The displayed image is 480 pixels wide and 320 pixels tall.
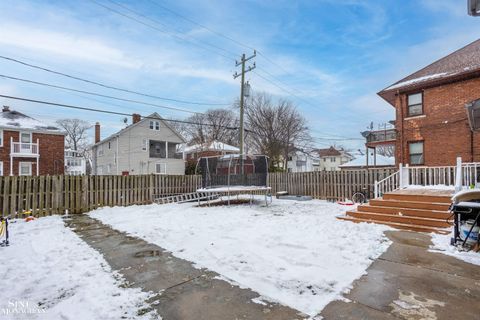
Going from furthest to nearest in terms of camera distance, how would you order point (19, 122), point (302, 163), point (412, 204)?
point (302, 163) < point (19, 122) < point (412, 204)

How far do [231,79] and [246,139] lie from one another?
1546 centimetres

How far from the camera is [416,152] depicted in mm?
13641

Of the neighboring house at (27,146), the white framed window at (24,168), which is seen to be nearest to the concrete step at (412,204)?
the neighboring house at (27,146)

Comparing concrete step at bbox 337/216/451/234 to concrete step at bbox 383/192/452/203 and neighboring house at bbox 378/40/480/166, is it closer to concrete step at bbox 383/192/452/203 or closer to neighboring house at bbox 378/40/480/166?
concrete step at bbox 383/192/452/203

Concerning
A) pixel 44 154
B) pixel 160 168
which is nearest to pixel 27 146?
pixel 44 154

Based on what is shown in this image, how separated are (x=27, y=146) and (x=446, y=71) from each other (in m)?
30.6

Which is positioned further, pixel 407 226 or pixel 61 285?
pixel 407 226

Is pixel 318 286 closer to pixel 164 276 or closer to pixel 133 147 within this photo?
pixel 164 276

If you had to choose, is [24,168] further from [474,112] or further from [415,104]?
[415,104]

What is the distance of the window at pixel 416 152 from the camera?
1346 centimetres

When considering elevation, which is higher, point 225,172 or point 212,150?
point 212,150

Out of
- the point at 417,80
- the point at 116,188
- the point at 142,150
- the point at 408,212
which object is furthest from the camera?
the point at 142,150

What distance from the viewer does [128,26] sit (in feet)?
40.7

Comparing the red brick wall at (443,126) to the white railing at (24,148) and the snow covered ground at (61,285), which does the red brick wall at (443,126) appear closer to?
the snow covered ground at (61,285)
